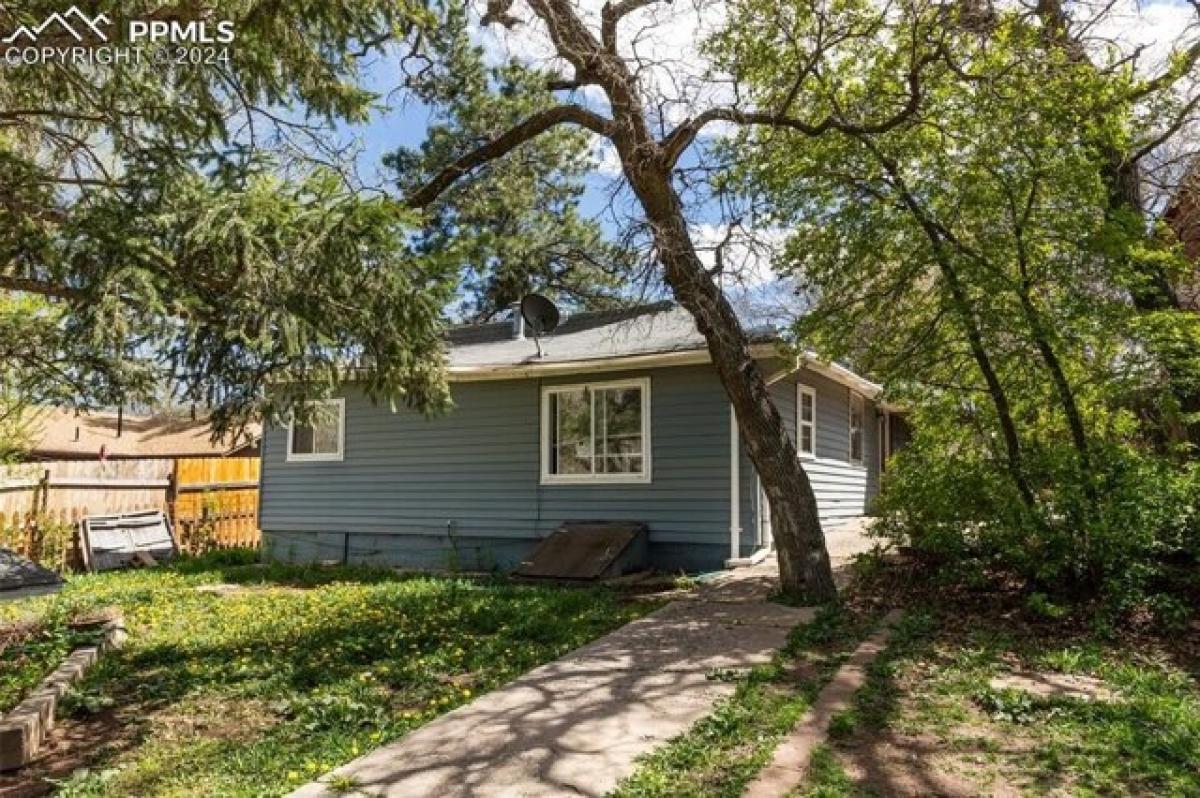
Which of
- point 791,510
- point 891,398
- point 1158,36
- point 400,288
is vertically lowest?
point 791,510

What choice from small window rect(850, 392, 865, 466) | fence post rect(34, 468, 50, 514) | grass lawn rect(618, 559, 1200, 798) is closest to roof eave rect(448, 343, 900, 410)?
small window rect(850, 392, 865, 466)

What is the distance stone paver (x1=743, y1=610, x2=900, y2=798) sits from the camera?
3229mm

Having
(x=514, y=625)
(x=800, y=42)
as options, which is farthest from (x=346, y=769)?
(x=800, y=42)

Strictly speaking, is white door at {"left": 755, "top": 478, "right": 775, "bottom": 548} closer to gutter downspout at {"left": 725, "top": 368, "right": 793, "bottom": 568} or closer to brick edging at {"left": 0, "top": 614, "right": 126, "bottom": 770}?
gutter downspout at {"left": 725, "top": 368, "right": 793, "bottom": 568}

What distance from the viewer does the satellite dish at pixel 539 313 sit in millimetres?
11578

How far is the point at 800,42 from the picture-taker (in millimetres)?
7871

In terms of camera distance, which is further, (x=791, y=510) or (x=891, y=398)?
(x=891, y=398)

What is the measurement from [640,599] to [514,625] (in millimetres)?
1888

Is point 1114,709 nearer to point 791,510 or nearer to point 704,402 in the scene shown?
point 791,510

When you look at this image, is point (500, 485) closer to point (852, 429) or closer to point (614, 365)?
point (614, 365)

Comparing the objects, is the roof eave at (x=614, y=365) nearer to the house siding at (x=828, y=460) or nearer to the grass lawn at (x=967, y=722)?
the house siding at (x=828, y=460)

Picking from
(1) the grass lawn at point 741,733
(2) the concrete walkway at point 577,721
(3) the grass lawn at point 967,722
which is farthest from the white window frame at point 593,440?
(1) the grass lawn at point 741,733

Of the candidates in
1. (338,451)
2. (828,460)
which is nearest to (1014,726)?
(828,460)

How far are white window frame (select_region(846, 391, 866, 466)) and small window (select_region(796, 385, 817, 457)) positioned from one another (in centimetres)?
222
